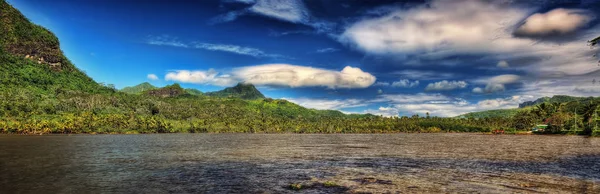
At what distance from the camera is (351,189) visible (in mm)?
31375

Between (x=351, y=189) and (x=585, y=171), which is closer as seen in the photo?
(x=351, y=189)

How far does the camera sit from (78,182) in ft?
115

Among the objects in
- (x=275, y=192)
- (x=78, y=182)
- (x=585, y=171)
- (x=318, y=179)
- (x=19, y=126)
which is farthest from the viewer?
(x=19, y=126)

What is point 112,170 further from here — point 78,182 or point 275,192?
point 275,192

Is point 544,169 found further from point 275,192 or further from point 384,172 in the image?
point 275,192

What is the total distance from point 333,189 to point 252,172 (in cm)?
1651

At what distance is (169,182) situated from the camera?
35.9 meters

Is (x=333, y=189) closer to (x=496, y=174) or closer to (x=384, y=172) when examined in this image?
(x=384, y=172)

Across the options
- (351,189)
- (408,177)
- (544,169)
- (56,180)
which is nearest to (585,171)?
(544,169)

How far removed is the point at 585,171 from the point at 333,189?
118 ft

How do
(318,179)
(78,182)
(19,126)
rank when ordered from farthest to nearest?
(19,126) < (318,179) < (78,182)

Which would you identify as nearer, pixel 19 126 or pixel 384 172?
pixel 384 172

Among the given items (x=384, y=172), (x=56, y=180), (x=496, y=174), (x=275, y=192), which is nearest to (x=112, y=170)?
(x=56, y=180)

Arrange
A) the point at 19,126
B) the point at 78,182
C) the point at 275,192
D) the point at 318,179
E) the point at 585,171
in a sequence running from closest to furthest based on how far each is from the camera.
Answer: the point at 275,192 < the point at 78,182 < the point at 318,179 < the point at 585,171 < the point at 19,126
